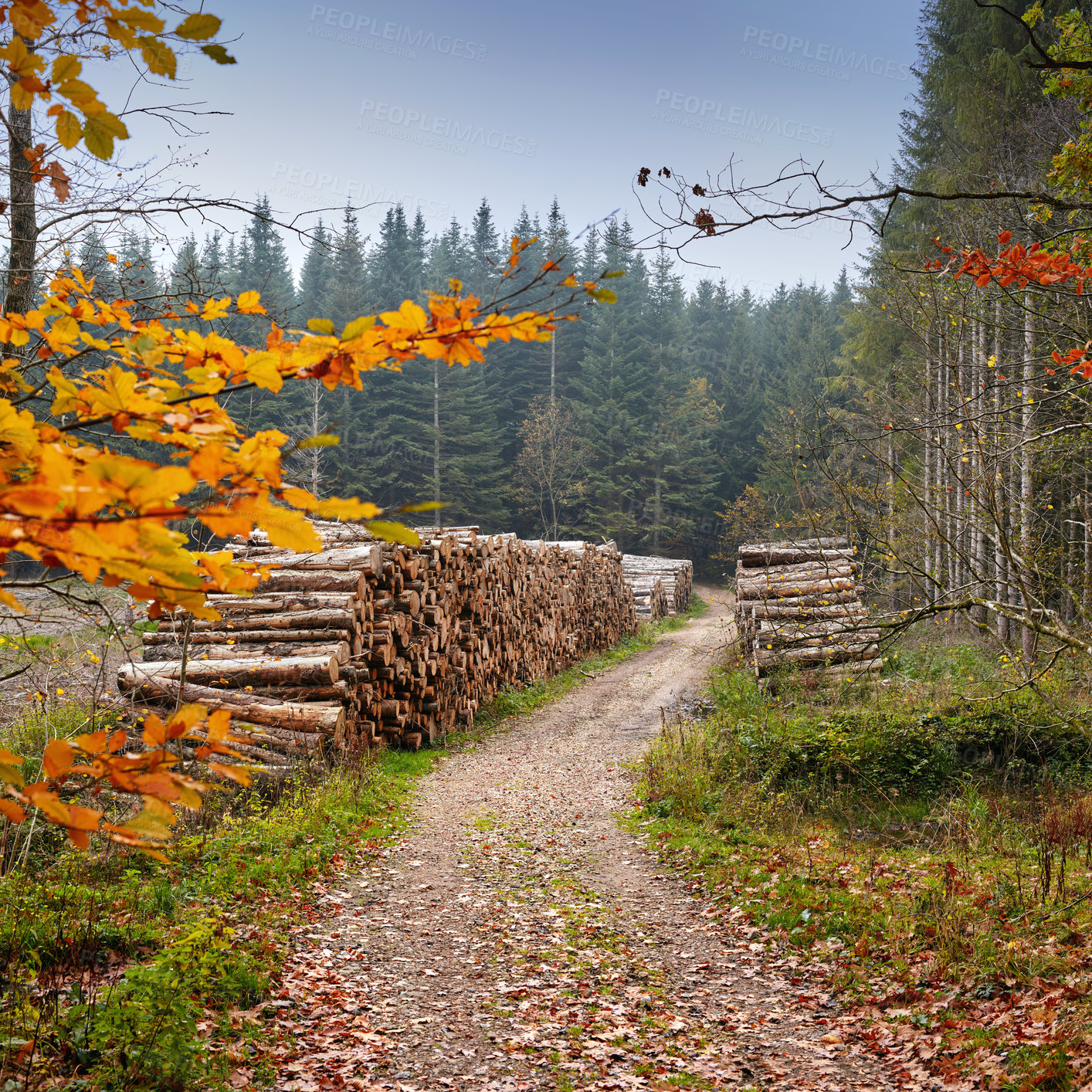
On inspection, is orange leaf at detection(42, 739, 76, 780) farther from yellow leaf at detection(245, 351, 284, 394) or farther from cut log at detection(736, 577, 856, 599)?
cut log at detection(736, 577, 856, 599)

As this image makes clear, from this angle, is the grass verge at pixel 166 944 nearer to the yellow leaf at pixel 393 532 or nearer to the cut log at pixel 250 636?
the cut log at pixel 250 636

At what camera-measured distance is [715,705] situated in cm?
1192

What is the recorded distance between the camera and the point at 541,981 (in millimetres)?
4461

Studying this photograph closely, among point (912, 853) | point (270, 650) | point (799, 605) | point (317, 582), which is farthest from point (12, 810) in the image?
point (799, 605)

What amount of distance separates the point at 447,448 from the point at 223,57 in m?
39.5

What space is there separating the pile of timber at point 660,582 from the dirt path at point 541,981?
70.0ft

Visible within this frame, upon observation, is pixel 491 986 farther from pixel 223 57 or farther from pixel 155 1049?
pixel 223 57

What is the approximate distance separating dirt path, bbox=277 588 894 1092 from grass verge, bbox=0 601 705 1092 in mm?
265

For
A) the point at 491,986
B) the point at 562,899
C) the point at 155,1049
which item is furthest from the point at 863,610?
the point at 155,1049

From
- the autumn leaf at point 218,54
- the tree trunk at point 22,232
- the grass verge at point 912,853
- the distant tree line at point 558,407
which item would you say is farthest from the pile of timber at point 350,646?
the distant tree line at point 558,407

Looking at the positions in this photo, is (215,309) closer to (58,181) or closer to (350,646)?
(58,181)

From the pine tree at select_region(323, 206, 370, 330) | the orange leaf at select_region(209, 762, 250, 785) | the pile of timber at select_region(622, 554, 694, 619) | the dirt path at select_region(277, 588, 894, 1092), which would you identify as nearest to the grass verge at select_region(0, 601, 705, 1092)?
the dirt path at select_region(277, 588, 894, 1092)

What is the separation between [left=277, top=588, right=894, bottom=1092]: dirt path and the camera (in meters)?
3.61

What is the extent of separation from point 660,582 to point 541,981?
84.3 feet
